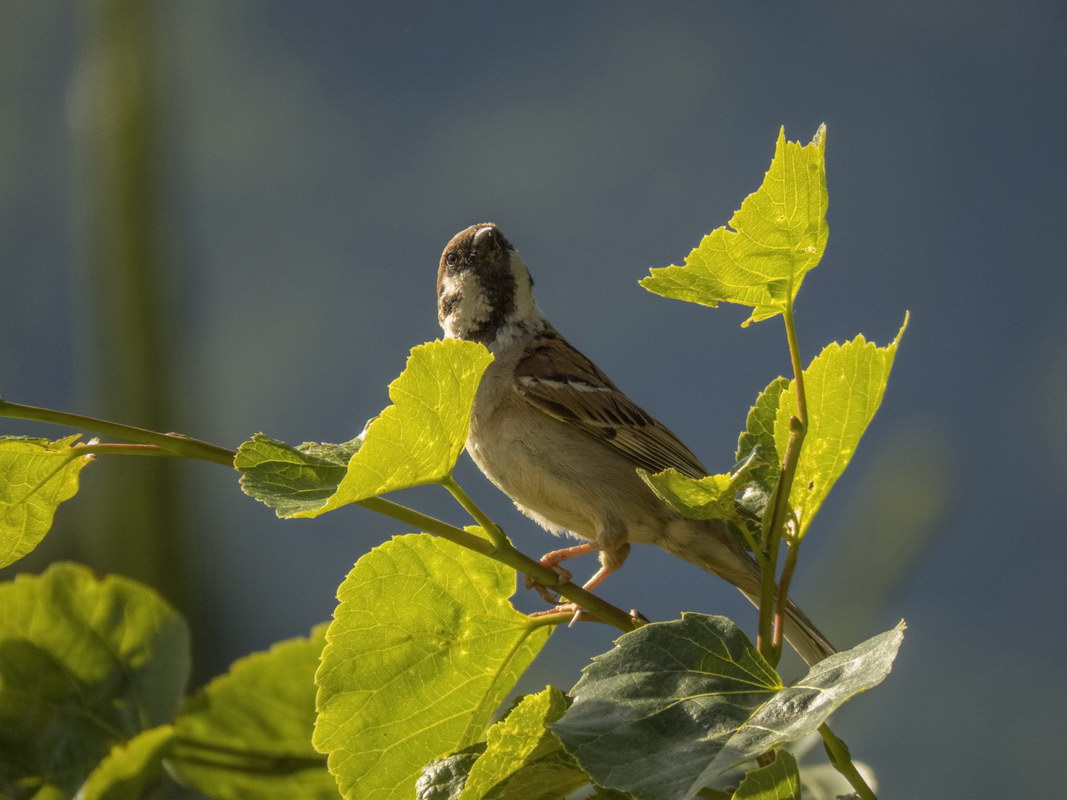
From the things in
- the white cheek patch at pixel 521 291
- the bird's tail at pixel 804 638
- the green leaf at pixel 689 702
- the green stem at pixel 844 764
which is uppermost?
the white cheek patch at pixel 521 291

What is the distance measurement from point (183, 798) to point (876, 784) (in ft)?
2.13

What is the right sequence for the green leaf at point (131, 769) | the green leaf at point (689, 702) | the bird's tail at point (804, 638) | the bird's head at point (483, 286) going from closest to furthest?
the green leaf at point (689, 702) → the green leaf at point (131, 769) → the bird's tail at point (804, 638) → the bird's head at point (483, 286)

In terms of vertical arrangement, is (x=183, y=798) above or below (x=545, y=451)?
below

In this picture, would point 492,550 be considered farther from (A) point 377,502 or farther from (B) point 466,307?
(B) point 466,307

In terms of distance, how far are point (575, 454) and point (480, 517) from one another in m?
1.01

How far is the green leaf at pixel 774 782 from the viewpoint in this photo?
47cm

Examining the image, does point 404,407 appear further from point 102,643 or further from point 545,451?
point 545,451

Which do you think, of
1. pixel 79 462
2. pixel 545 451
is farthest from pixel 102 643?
pixel 545 451

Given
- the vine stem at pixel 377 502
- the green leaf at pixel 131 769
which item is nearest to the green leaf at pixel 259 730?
the green leaf at pixel 131 769

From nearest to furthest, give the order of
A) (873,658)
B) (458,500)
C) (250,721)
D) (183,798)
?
(873,658), (458,500), (250,721), (183,798)

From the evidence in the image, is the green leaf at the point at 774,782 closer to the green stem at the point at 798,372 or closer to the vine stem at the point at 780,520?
the vine stem at the point at 780,520

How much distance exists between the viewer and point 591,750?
17.5 inches

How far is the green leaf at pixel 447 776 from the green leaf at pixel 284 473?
0.50 ft

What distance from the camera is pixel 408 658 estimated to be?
0.62m
